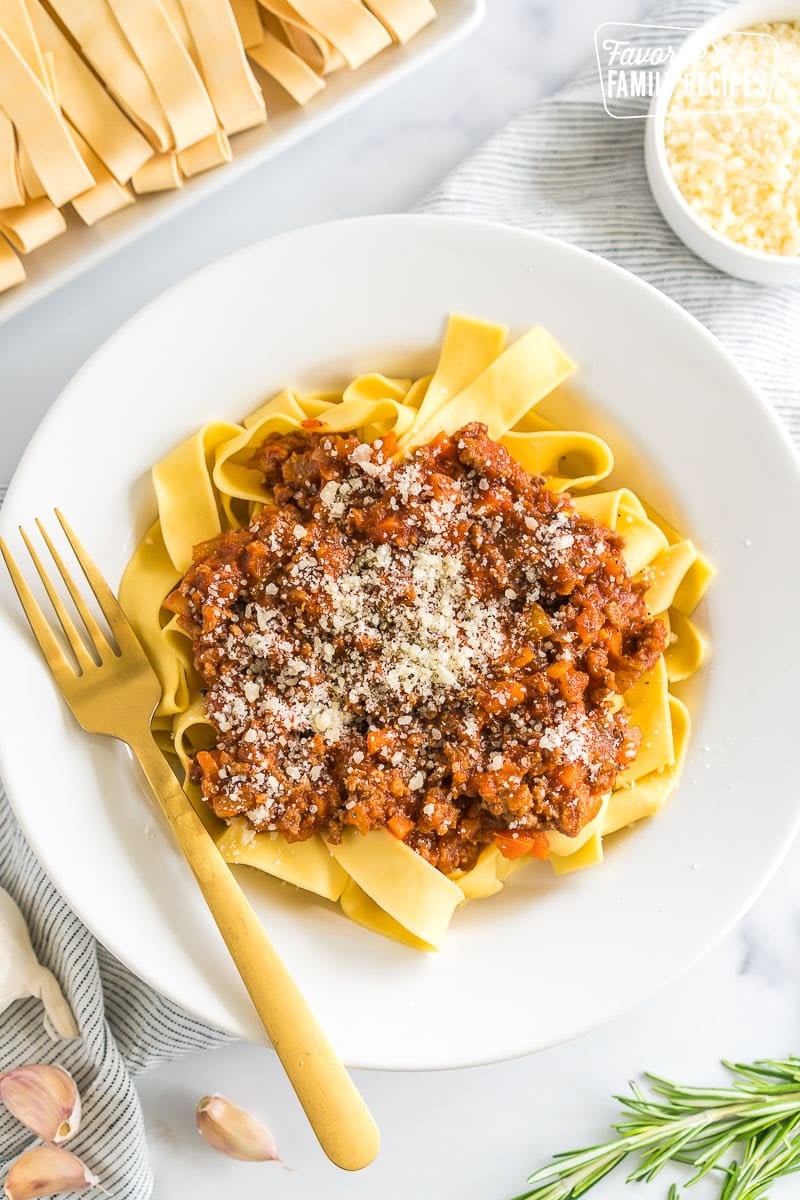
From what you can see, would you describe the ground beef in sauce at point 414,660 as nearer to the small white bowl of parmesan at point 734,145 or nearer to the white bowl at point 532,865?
the white bowl at point 532,865

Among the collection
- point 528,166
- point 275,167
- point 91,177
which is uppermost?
point 91,177

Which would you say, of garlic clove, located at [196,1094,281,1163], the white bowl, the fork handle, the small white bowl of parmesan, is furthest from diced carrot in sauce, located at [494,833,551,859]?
the small white bowl of parmesan

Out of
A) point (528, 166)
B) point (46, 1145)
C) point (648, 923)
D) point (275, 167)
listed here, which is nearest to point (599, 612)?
point (648, 923)

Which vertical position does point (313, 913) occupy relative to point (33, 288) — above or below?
below

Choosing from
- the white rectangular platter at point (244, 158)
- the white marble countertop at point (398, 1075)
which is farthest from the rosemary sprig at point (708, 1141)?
the white rectangular platter at point (244, 158)

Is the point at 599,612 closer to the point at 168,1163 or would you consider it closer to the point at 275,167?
the point at 275,167

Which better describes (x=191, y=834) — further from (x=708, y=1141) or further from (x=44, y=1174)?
(x=708, y=1141)

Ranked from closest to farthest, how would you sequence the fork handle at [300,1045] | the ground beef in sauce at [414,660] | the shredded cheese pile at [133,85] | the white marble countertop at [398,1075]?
1. the fork handle at [300,1045]
2. the ground beef in sauce at [414,660]
3. the shredded cheese pile at [133,85]
4. the white marble countertop at [398,1075]

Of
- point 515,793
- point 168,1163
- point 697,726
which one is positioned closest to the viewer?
point 515,793
